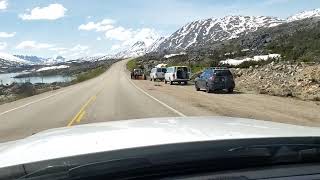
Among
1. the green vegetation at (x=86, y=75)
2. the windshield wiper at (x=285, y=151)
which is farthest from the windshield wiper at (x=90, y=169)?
the green vegetation at (x=86, y=75)

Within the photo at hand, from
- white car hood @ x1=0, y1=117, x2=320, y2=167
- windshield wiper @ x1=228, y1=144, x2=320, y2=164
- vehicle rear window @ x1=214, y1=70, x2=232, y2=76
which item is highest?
white car hood @ x1=0, y1=117, x2=320, y2=167

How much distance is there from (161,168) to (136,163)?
15 cm

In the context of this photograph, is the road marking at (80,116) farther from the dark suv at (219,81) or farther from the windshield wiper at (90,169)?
the dark suv at (219,81)

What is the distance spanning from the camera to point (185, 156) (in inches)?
124

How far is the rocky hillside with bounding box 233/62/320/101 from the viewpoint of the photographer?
97.3 ft

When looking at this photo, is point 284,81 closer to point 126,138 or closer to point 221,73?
point 221,73

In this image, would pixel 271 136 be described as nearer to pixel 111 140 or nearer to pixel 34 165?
pixel 111 140

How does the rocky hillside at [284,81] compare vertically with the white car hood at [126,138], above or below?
below

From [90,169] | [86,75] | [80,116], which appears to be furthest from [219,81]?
[86,75]

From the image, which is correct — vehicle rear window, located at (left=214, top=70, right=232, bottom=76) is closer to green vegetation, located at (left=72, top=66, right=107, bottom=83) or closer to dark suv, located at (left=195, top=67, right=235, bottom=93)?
dark suv, located at (left=195, top=67, right=235, bottom=93)

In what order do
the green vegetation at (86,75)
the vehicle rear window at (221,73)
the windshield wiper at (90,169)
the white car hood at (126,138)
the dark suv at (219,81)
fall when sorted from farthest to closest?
the green vegetation at (86,75), the vehicle rear window at (221,73), the dark suv at (219,81), the white car hood at (126,138), the windshield wiper at (90,169)

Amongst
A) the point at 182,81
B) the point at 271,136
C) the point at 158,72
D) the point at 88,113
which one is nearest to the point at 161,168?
the point at 271,136

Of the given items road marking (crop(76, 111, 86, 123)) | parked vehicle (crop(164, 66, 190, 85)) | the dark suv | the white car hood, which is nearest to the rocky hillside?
the dark suv

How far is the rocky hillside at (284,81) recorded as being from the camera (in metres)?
29.7
